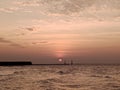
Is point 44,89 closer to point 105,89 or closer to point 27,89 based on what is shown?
point 27,89

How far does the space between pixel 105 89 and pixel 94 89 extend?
1449 mm

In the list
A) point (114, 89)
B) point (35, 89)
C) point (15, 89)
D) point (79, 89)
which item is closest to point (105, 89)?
point (114, 89)

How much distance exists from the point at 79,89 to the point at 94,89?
1.91 meters

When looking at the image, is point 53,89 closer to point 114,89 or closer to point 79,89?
point 79,89

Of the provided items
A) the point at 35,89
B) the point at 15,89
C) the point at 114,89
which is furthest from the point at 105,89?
the point at 15,89

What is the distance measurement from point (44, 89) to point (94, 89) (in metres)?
6.38

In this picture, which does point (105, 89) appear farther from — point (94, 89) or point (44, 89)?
point (44, 89)

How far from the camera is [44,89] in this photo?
29.9 meters

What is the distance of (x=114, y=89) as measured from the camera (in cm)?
3023

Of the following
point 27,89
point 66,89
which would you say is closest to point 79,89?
point 66,89

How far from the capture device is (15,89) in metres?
29.7

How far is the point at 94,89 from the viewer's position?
2975 cm

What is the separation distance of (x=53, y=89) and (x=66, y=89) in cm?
166

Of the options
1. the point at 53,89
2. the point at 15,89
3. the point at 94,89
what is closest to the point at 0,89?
the point at 15,89
